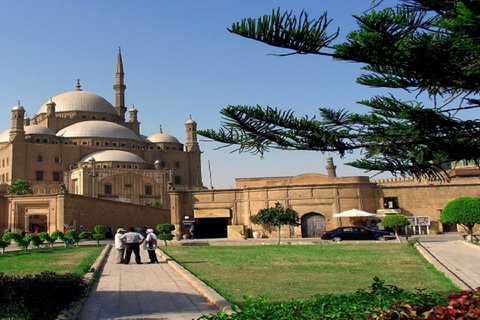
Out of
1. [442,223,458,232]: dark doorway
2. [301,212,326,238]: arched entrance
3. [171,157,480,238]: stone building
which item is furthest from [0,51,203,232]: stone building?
[442,223,458,232]: dark doorway

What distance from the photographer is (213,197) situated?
1292 inches

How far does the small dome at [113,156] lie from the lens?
185ft

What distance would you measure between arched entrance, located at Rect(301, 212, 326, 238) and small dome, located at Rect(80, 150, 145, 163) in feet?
102

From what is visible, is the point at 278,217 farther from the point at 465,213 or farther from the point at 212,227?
the point at 212,227

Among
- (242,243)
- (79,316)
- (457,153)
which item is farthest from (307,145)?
(242,243)

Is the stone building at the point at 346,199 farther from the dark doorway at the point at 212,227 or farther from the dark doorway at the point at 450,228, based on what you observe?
the dark doorway at the point at 212,227

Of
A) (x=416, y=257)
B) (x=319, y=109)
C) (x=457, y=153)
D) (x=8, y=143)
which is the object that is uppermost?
(x=8, y=143)

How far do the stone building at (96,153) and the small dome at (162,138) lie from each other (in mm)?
133

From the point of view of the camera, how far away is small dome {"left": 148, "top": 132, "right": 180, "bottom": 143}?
2623 inches

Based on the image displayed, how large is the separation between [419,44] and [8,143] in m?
60.1

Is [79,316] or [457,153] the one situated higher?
[457,153]

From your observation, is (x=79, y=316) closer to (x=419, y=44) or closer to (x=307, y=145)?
(x=307, y=145)

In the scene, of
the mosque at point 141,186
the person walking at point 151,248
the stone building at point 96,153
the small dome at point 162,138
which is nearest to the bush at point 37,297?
the person walking at point 151,248

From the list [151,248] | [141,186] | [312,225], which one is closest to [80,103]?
[141,186]
